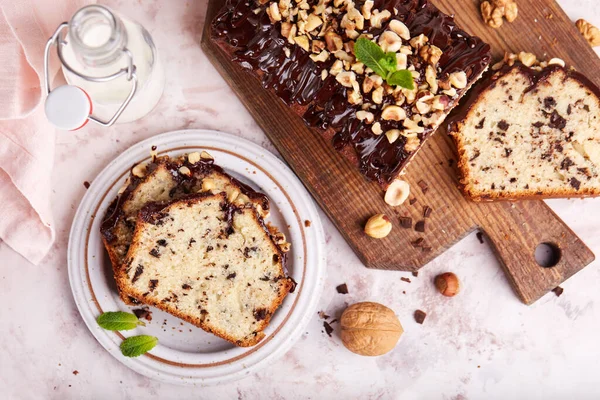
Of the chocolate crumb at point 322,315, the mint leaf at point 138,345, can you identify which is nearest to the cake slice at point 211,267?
the mint leaf at point 138,345

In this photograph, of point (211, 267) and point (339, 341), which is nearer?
point (211, 267)

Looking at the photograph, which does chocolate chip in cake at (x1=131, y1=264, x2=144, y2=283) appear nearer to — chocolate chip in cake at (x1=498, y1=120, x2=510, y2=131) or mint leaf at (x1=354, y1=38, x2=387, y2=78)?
mint leaf at (x1=354, y1=38, x2=387, y2=78)

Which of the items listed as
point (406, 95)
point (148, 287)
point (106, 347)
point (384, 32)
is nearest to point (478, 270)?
point (406, 95)

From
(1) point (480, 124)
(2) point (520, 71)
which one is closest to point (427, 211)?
(1) point (480, 124)

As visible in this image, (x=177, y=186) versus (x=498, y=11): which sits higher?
(x=498, y=11)

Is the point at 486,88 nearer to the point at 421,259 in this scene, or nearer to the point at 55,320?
the point at 421,259

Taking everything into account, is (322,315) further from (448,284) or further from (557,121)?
(557,121)

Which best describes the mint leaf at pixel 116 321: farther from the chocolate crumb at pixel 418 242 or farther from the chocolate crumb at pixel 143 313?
the chocolate crumb at pixel 418 242
